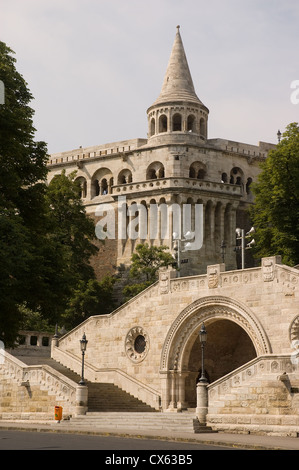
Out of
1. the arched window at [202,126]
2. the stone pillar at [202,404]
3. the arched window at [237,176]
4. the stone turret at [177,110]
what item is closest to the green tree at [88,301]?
the stone turret at [177,110]


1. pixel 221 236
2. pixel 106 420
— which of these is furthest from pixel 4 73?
pixel 221 236

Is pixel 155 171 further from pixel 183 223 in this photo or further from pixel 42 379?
pixel 42 379

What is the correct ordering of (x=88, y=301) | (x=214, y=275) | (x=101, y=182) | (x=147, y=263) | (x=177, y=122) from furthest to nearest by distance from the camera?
(x=101, y=182) < (x=177, y=122) < (x=147, y=263) < (x=88, y=301) < (x=214, y=275)

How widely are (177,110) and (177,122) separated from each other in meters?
1.38

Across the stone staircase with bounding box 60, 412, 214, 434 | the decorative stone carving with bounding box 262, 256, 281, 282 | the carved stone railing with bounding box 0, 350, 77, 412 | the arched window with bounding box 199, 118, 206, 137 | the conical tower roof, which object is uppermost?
the conical tower roof

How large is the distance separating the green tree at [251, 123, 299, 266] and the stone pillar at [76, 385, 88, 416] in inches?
503

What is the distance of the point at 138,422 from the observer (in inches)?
1123

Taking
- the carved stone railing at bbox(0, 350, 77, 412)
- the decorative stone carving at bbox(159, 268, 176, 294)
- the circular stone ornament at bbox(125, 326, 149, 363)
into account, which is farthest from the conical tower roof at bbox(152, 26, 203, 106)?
the carved stone railing at bbox(0, 350, 77, 412)

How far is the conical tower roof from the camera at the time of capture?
62656 millimetres

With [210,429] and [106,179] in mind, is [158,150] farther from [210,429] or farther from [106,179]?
[210,429]

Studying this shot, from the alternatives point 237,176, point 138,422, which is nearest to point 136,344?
point 138,422

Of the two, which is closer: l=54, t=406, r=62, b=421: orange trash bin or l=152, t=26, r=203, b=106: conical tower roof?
l=54, t=406, r=62, b=421: orange trash bin

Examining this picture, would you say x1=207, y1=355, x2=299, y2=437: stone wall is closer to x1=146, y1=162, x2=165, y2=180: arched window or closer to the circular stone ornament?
the circular stone ornament

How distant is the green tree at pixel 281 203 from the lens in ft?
134
